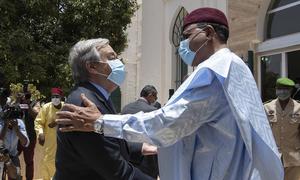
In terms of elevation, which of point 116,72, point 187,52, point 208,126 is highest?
point 187,52

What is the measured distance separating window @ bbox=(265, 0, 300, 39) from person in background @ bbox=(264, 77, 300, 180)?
3.06 metres

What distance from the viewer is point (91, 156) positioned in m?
2.81

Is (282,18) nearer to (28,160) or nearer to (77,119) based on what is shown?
(28,160)

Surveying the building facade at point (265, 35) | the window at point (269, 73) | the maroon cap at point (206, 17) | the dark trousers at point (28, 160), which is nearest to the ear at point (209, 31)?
the maroon cap at point (206, 17)

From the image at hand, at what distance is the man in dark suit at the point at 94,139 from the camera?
9.25ft

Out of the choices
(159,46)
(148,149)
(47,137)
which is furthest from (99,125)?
(159,46)

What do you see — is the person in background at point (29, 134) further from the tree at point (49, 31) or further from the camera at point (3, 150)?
the tree at point (49, 31)

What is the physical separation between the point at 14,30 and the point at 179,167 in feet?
51.4

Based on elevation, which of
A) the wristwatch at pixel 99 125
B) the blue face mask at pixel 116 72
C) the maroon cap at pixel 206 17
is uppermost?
the maroon cap at pixel 206 17

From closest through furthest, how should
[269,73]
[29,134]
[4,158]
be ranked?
1. [4,158]
2. [29,134]
3. [269,73]

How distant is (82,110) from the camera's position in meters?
2.46

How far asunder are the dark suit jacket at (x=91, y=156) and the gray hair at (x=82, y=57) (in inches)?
4.4

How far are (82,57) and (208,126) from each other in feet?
3.49

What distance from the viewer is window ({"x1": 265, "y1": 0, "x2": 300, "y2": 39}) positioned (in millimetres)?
10023
